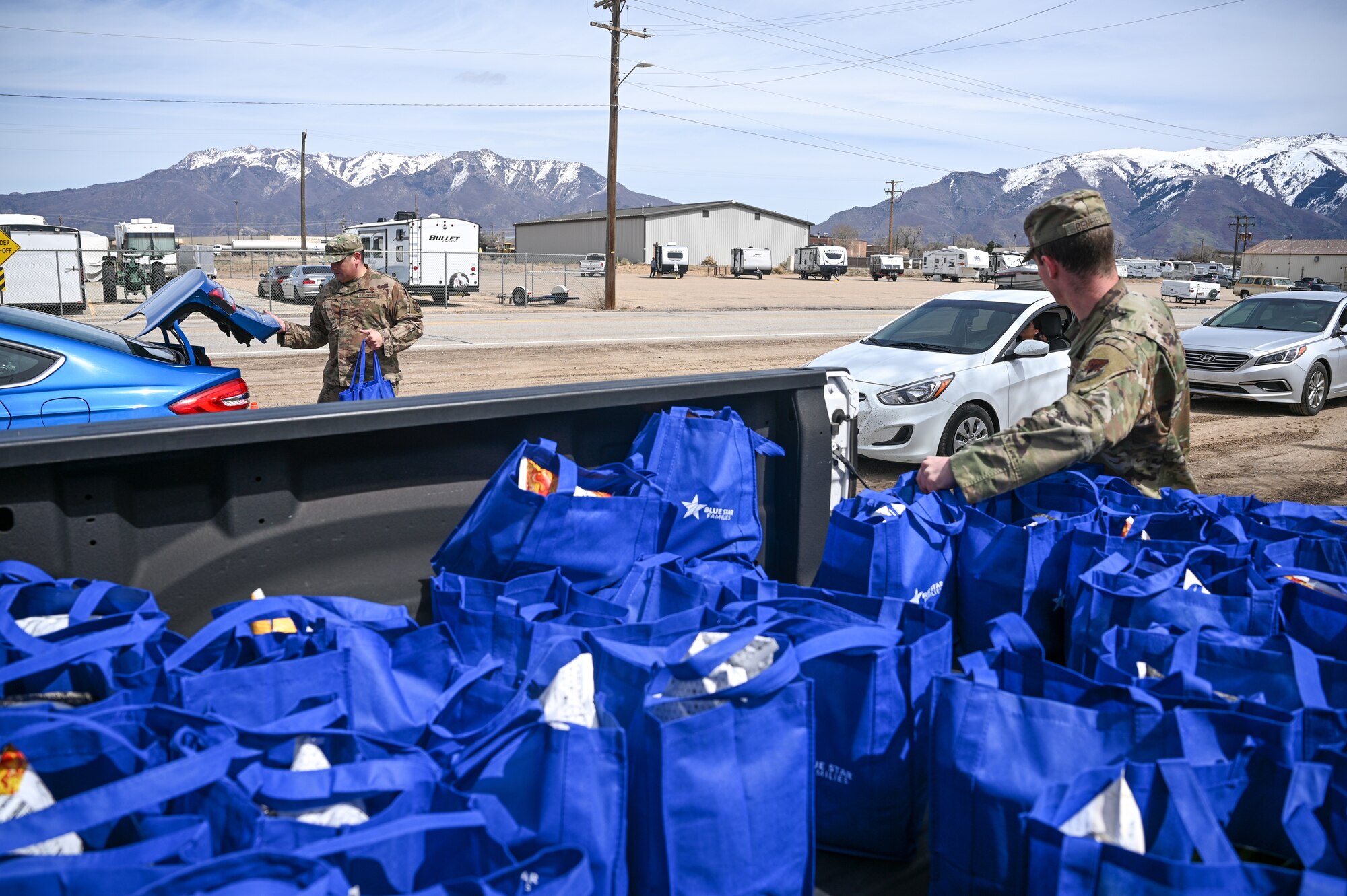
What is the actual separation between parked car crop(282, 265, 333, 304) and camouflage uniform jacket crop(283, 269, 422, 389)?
28.5 m

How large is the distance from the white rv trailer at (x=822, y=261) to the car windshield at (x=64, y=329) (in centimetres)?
6714

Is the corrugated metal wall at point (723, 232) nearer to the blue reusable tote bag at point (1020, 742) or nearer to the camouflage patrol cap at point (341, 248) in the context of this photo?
→ the camouflage patrol cap at point (341, 248)

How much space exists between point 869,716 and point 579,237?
98.0m

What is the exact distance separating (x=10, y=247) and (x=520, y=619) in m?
21.1

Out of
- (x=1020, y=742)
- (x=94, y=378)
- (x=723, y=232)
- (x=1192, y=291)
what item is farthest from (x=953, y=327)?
(x=723, y=232)

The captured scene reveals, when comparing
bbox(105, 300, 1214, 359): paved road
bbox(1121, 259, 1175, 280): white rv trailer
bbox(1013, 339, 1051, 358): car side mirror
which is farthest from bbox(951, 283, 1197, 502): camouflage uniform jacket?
bbox(1121, 259, 1175, 280): white rv trailer

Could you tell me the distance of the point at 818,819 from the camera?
8.69ft

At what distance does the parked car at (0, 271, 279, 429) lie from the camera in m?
4.85

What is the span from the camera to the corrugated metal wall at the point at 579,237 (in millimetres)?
91875

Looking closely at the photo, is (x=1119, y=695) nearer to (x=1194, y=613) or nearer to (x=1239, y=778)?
(x=1239, y=778)

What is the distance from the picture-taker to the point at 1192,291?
208ft

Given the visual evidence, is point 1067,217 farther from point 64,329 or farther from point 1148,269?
point 1148,269

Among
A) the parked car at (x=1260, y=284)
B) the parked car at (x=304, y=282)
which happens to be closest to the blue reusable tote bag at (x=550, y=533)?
the parked car at (x=304, y=282)

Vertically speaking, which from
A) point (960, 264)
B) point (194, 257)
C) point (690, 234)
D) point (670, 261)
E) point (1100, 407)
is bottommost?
point (1100, 407)
